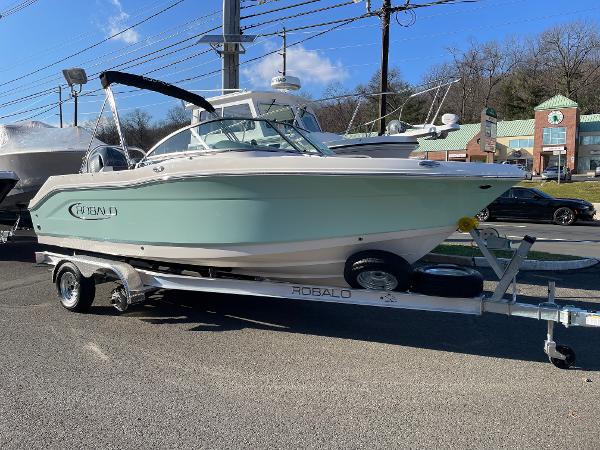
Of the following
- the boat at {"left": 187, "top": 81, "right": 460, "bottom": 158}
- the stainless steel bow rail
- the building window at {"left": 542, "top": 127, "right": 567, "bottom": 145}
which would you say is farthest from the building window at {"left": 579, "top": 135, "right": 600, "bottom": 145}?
the stainless steel bow rail

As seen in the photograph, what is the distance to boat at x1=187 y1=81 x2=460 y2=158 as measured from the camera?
31.2ft

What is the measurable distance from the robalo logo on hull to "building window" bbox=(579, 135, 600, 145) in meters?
62.1

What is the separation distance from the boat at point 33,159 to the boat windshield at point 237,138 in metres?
4.13

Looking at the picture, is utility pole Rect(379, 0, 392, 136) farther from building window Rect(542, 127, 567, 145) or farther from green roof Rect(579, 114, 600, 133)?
green roof Rect(579, 114, 600, 133)

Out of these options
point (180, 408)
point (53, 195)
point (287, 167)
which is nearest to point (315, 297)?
point (287, 167)

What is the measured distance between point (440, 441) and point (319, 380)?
1.13 m

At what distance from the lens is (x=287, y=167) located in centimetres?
434

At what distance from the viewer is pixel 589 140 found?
56875 millimetres

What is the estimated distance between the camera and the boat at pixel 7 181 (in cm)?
881

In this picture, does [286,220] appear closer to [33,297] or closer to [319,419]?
[319,419]

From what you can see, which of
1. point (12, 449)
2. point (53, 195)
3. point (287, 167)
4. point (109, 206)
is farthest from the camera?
point (53, 195)

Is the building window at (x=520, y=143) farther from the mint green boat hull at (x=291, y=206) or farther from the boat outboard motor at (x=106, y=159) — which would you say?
the mint green boat hull at (x=291, y=206)

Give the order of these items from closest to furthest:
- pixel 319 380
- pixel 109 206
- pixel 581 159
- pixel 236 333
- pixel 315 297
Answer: pixel 319 380
pixel 315 297
pixel 236 333
pixel 109 206
pixel 581 159

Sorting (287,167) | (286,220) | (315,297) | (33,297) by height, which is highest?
(287,167)
